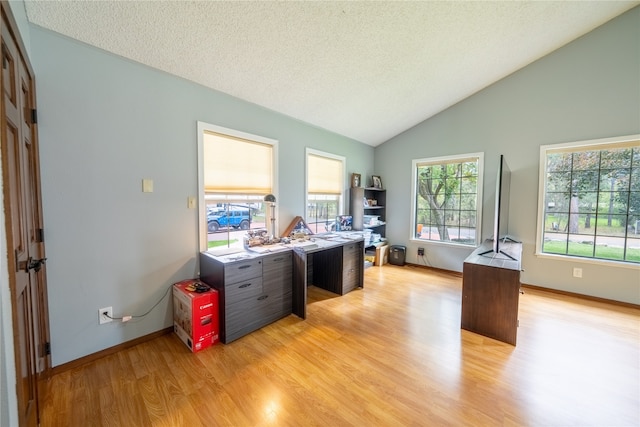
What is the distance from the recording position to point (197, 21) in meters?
1.86

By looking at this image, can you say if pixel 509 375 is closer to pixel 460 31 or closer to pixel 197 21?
pixel 460 31

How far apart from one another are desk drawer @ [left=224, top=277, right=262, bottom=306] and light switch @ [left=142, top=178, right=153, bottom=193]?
1132 mm

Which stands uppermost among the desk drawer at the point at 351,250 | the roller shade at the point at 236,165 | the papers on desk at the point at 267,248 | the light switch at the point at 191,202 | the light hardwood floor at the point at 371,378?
the roller shade at the point at 236,165

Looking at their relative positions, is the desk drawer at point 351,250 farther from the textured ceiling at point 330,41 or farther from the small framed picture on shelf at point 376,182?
the textured ceiling at point 330,41

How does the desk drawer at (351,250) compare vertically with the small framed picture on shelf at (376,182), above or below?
below

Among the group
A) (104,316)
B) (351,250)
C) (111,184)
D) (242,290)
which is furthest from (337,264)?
(111,184)

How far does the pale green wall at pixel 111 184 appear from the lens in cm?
177

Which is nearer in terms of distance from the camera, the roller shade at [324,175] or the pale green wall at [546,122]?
the pale green wall at [546,122]

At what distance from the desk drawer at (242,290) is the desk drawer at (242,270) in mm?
41

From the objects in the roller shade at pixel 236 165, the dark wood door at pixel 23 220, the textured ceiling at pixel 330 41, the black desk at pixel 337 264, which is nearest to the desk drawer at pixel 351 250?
the black desk at pixel 337 264

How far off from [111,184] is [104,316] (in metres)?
1.11

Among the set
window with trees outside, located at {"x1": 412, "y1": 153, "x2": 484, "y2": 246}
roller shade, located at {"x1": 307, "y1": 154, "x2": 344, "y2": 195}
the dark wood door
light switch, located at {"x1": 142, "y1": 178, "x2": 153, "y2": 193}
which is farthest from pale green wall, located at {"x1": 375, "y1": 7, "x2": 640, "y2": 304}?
the dark wood door

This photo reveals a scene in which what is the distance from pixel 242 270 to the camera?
2.31 meters

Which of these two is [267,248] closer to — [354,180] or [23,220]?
[23,220]
